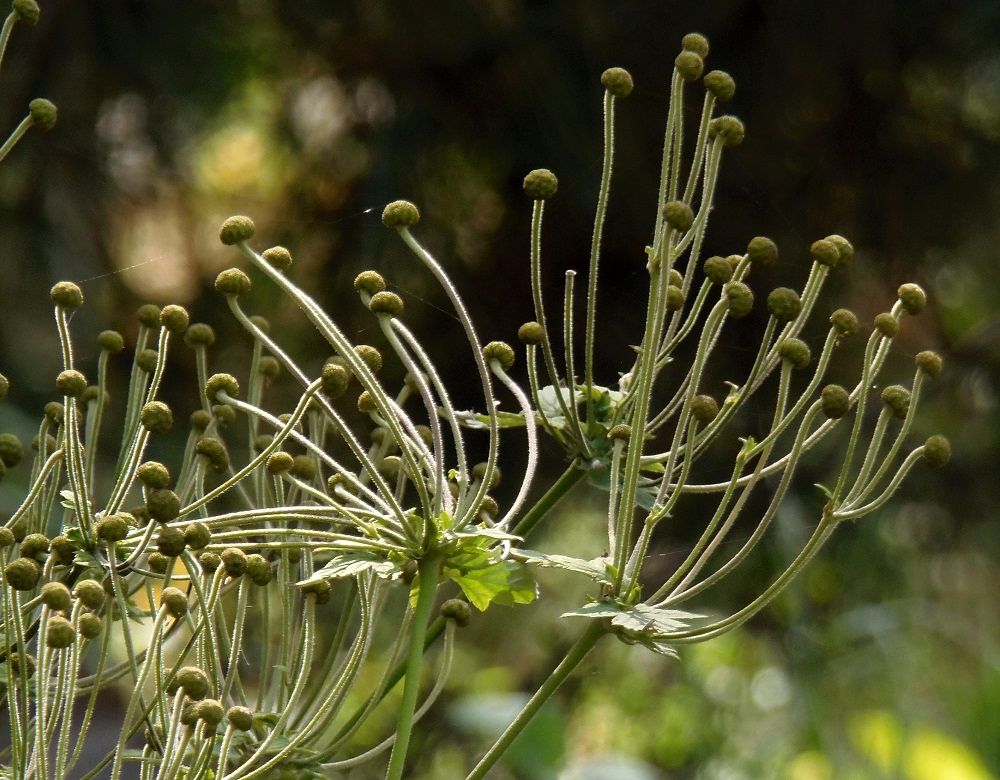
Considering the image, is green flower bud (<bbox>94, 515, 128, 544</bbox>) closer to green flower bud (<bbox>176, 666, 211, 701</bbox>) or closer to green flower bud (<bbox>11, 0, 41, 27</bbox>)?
green flower bud (<bbox>176, 666, 211, 701</bbox>)

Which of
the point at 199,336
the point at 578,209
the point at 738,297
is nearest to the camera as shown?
the point at 738,297

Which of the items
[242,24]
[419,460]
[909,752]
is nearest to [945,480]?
[909,752]

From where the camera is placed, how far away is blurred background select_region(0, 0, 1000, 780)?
1935 mm

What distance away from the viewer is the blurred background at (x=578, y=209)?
6.35 feet

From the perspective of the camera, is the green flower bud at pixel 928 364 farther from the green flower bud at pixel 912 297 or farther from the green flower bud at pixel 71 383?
the green flower bud at pixel 71 383

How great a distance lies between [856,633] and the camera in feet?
6.97

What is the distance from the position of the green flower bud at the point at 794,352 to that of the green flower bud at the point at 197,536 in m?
0.24

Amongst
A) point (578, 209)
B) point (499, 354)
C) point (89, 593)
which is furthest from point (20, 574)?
point (578, 209)

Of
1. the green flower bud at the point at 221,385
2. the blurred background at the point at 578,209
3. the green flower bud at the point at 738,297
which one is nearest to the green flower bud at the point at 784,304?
the green flower bud at the point at 738,297

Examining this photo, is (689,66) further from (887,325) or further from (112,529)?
(112,529)

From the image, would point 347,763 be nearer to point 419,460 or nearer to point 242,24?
point 419,460

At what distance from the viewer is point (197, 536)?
1.62 ft

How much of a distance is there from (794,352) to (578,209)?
1.21 m

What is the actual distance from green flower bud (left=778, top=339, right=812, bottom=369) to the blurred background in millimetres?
1149
